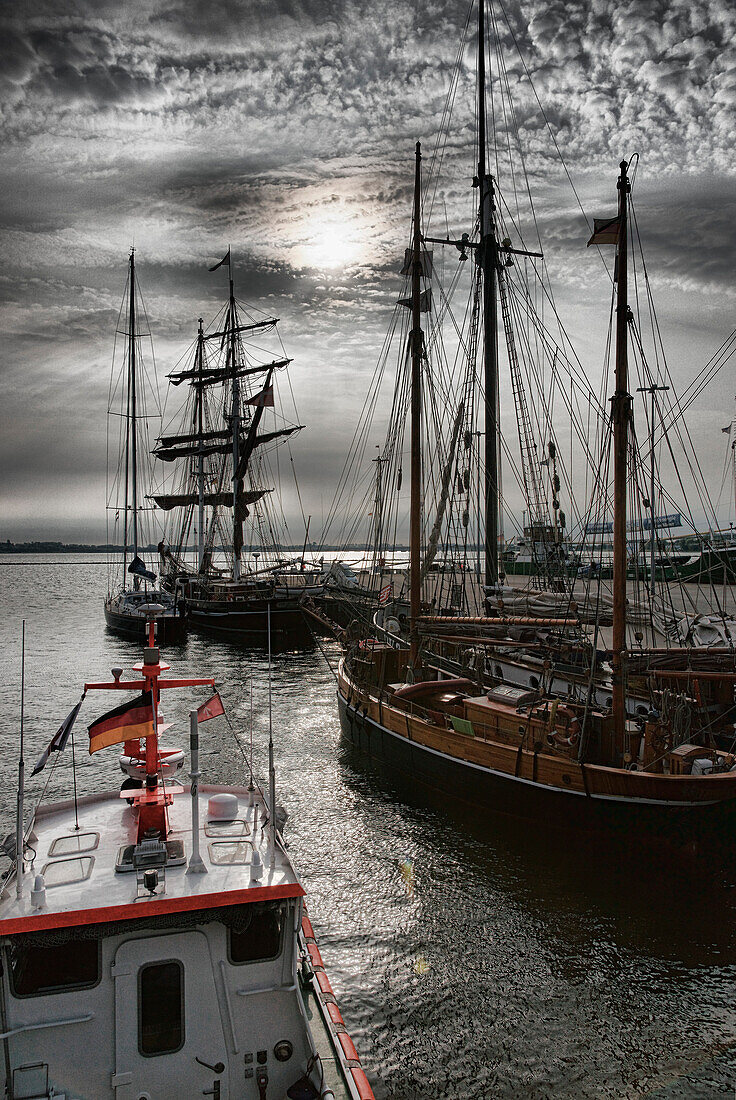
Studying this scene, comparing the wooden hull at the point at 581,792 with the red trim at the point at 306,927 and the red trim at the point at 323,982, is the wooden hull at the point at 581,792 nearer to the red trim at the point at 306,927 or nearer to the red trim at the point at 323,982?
the red trim at the point at 306,927

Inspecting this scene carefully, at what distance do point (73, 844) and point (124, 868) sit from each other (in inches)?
44.6

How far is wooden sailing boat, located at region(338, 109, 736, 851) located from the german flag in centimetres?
1005

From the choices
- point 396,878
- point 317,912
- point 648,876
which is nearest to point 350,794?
point 396,878

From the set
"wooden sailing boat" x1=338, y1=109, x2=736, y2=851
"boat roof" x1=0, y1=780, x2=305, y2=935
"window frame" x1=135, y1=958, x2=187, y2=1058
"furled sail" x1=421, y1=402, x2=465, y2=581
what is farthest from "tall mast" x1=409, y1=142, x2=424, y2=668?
→ "window frame" x1=135, y1=958, x2=187, y2=1058

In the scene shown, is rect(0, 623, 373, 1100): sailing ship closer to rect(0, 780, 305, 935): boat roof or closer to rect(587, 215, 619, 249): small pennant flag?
rect(0, 780, 305, 935): boat roof

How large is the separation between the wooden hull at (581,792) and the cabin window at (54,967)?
10.9 meters

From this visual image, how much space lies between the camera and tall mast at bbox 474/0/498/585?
28.9 m

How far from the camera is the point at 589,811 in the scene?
14.4 metres

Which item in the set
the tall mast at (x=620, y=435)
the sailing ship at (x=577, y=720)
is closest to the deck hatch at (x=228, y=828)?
the sailing ship at (x=577, y=720)

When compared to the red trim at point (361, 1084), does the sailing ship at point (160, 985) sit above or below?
above

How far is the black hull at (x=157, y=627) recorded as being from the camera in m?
48.4

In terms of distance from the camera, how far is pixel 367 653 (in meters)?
26.0

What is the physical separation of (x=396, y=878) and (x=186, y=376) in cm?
6302

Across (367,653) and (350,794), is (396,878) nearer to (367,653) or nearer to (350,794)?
(350,794)
